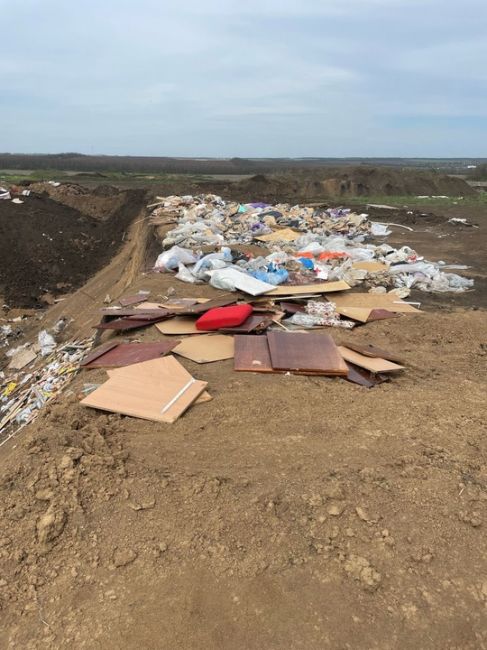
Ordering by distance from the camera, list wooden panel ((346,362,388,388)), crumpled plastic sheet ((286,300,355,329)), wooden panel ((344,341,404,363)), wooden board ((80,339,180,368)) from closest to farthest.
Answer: wooden panel ((346,362,388,388)), wooden board ((80,339,180,368)), wooden panel ((344,341,404,363)), crumpled plastic sheet ((286,300,355,329))

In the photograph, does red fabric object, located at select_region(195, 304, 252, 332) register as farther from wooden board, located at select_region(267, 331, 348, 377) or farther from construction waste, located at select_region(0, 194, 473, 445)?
wooden board, located at select_region(267, 331, 348, 377)

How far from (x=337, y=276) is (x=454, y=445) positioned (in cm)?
522

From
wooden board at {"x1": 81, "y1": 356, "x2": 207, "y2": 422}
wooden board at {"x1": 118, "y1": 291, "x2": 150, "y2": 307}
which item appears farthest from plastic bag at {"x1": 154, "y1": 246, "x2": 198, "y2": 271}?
wooden board at {"x1": 81, "y1": 356, "x2": 207, "y2": 422}

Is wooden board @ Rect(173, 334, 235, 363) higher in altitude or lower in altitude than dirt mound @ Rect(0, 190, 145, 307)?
higher

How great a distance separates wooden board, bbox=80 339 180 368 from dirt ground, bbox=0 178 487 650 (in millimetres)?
859

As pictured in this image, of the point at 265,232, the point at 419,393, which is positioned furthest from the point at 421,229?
the point at 419,393

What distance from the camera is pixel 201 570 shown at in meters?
2.46

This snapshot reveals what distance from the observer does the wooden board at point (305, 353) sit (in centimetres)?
472

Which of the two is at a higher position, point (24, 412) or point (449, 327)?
point (449, 327)

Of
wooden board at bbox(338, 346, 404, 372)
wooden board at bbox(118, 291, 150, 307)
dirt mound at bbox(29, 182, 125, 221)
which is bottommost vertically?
dirt mound at bbox(29, 182, 125, 221)

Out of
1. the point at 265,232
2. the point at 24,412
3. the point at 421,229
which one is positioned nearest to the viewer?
the point at 24,412

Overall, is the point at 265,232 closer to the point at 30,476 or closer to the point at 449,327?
the point at 449,327

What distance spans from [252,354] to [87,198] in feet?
81.2

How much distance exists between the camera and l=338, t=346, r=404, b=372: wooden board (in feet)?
15.9
